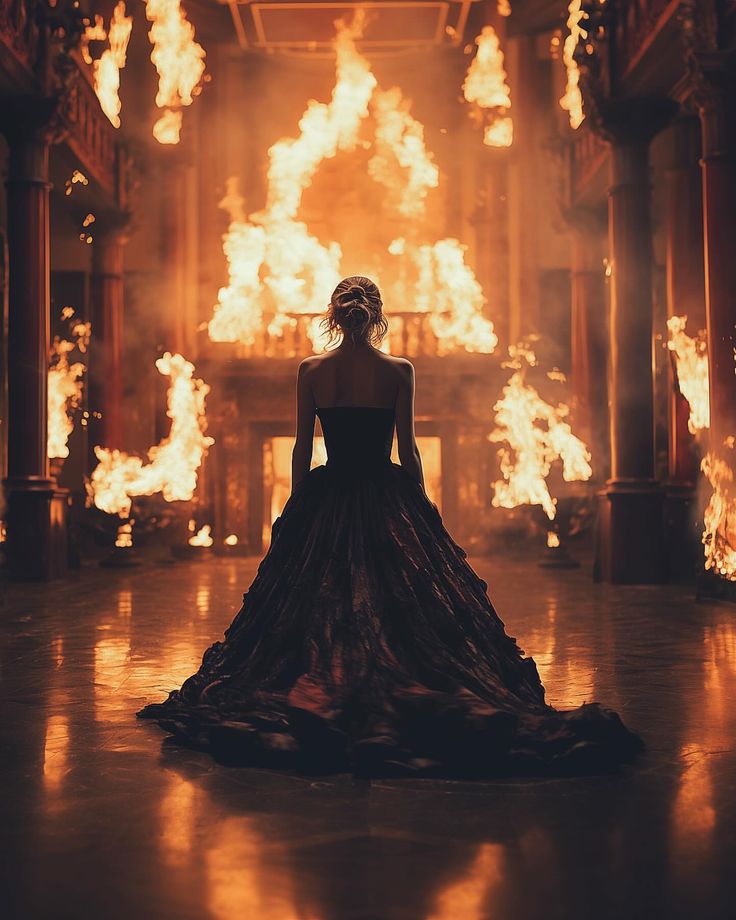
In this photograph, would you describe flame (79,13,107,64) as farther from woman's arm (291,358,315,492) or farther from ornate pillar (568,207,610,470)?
woman's arm (291,358,315,492)

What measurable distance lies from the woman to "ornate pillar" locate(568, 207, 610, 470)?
37.3 feet

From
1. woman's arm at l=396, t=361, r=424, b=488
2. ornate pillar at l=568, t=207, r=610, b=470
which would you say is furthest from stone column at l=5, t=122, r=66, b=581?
woman's arm at l=396, t=361, r=424, b=488

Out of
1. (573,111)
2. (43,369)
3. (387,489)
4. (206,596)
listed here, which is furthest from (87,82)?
(387,489)

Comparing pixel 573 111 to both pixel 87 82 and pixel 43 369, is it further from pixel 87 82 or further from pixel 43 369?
pixel 43 369

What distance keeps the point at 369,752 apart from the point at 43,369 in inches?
348

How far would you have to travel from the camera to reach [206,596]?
964cm

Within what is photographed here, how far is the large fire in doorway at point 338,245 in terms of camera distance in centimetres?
1669

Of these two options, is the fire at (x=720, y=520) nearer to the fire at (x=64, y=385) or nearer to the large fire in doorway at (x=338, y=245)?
the large fire in doorway at (x=338, y=245)

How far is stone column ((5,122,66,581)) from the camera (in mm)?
11047

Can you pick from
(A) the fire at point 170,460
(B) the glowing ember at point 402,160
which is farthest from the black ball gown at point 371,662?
(B) the glowing ember at point 402,160

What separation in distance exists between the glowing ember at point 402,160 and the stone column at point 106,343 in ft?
15.0

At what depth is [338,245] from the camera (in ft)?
57.4

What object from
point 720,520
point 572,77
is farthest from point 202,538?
point 720,520

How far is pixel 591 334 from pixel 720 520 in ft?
22.9
